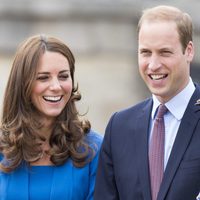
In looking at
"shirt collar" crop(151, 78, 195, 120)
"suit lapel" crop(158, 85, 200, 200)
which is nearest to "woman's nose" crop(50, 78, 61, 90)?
"shirt collar" crop(151, 78, 195, 120)

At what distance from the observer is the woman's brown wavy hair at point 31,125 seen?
7164 millimetres

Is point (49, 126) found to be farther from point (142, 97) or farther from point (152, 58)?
point (142, 97)

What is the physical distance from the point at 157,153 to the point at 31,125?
39.1 inches

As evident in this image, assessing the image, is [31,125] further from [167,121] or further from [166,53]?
[166,53]

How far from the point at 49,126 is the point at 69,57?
465 mm

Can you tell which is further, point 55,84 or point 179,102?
point 55,84

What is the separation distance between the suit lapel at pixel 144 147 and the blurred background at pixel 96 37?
29.2 feet

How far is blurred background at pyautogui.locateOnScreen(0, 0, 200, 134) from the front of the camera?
52.4 feet

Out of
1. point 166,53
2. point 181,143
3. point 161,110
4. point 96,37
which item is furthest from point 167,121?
point 96,37

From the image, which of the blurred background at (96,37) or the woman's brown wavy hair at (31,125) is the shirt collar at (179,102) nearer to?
the woman's brown wavy hair at (31,125)

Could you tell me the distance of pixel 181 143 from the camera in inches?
258

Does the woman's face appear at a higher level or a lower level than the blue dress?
higher

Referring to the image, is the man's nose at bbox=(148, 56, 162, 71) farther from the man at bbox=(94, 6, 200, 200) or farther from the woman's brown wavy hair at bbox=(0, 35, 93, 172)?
the woman's brown wavy hair at bbox=(0, 35, 93, 172)

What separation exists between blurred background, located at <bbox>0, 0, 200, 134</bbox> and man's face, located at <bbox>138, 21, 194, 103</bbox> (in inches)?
360
